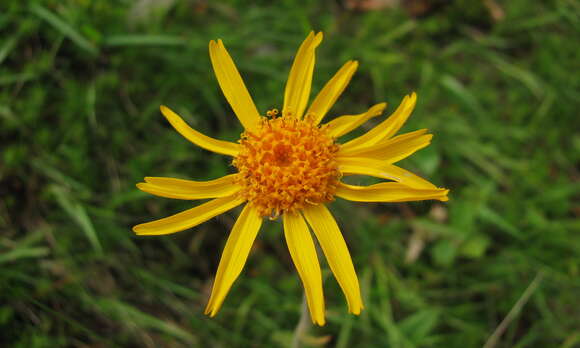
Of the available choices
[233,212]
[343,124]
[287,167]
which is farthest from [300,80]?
[233,212]

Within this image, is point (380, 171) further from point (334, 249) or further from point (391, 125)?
point (334, 249)

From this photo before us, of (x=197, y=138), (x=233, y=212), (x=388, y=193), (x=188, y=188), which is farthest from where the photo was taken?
(x=233, y=212)

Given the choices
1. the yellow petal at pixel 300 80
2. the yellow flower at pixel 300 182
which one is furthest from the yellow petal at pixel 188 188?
the yellow petal at pixel 300 80

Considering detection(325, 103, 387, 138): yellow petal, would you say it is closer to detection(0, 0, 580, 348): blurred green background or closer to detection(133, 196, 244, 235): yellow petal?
detection(133, 196, 244, 235): yellow petal

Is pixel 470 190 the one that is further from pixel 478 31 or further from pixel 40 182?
pixel 40 182

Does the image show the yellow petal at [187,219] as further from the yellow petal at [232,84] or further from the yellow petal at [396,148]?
the yellow petal at [396,148]

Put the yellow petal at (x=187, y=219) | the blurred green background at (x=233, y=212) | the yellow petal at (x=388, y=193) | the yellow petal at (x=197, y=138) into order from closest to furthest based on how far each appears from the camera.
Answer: the yellow petal at (x=388, y=193)
the yellow petal at (x=187, y=219)
the yellow petal at (x=197, y=138)
the blurred green background at (x=233, y=212)
